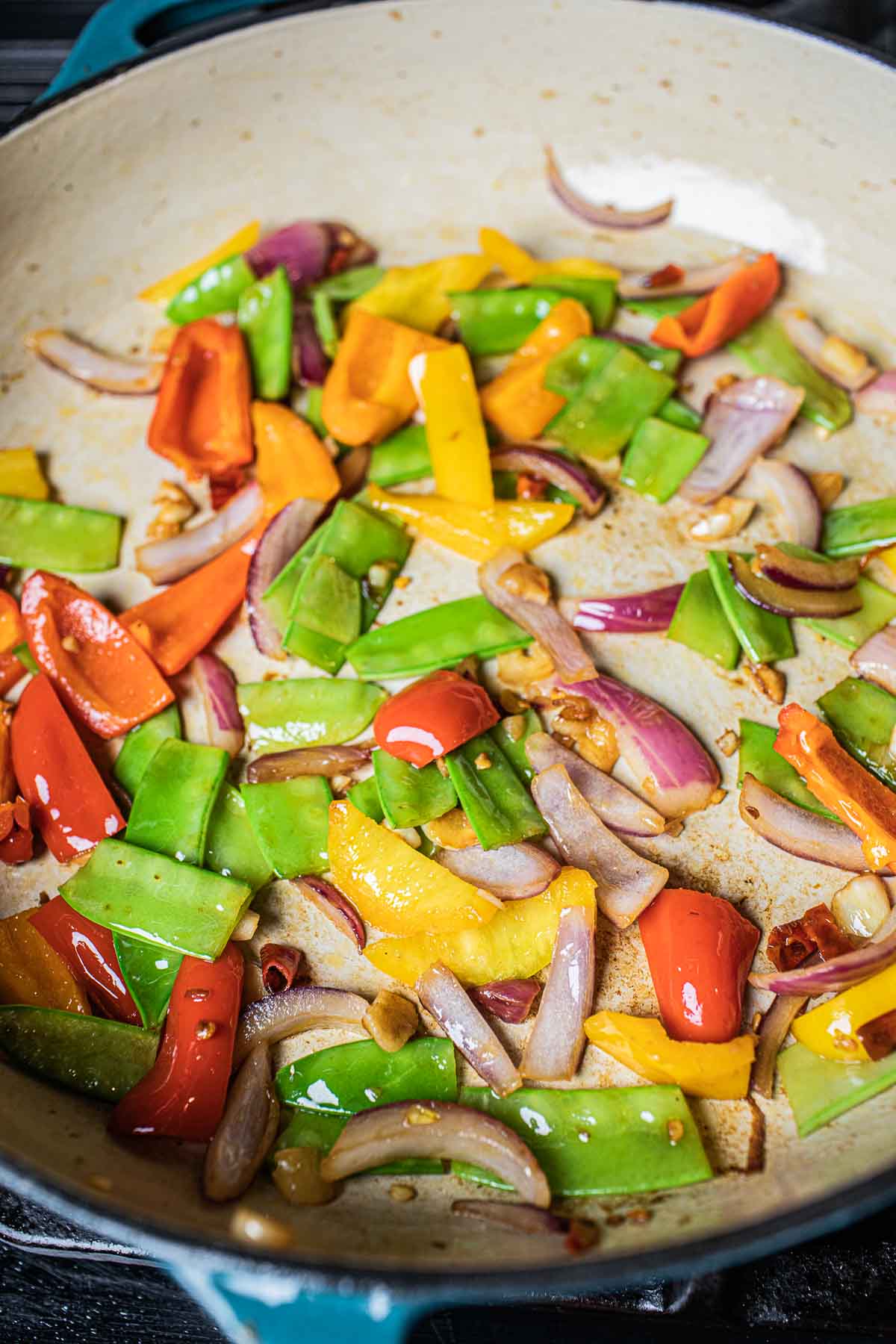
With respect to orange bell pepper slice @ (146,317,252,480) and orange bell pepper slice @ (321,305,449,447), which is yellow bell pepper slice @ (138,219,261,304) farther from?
orange bell pepper slice @ (321,305,449,447)

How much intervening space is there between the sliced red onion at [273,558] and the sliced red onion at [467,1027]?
0.94 m

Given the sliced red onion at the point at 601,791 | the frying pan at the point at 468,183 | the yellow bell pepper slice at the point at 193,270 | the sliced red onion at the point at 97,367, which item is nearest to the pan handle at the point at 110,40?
the frying pan at the point at 468,183

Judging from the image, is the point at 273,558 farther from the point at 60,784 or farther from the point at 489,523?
the point at 60,784

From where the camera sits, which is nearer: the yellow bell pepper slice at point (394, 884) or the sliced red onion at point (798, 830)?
the yellow bell pepper slice at point (394, 884)

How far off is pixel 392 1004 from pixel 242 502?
1.38m

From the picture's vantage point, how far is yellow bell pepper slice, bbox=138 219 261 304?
3254 millimetres

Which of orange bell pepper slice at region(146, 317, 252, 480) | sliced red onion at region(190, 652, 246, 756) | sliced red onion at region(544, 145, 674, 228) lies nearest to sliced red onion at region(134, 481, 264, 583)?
orange bell pepper slice at region(146, 317, 252, 480)

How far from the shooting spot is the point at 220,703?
2.61 m

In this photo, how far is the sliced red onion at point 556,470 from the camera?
9.16ft

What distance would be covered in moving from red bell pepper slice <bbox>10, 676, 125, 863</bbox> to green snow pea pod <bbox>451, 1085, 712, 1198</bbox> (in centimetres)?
100

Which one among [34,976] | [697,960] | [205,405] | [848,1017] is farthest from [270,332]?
[848,1017]

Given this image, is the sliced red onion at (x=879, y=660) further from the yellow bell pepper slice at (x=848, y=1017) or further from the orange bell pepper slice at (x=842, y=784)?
the yellow bell pepper slice at (x=848, y=1017)

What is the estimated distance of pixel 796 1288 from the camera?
6.70 ft

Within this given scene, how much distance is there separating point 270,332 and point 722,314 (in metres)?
1.25
